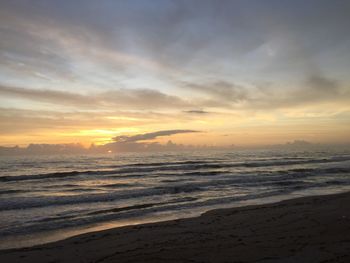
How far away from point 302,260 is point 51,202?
1413cm

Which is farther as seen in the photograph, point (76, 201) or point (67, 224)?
point (76, 201)

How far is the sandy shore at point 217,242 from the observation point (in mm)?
6688

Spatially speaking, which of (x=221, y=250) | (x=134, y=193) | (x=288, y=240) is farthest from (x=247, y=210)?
(x=134, y=193)

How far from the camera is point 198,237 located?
327 inches

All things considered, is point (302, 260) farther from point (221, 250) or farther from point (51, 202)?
point (51, 202)

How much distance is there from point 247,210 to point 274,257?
595 cm

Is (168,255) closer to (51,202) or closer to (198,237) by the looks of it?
(198,237)

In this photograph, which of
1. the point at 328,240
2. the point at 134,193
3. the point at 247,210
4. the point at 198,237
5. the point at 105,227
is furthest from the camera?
the point at 134,193

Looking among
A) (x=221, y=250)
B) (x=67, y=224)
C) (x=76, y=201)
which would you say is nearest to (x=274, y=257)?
(x=221, y=250)

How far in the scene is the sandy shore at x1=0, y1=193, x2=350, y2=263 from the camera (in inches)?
263

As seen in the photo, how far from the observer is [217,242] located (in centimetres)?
776

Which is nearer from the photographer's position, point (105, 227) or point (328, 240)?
point (328, 240)

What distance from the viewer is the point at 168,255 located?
6875 mm

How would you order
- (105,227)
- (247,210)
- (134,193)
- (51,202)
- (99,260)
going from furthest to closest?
1. (134,193)
2. (51,202)
3. (247,210)
4. (105,227)
5. (99,260)
